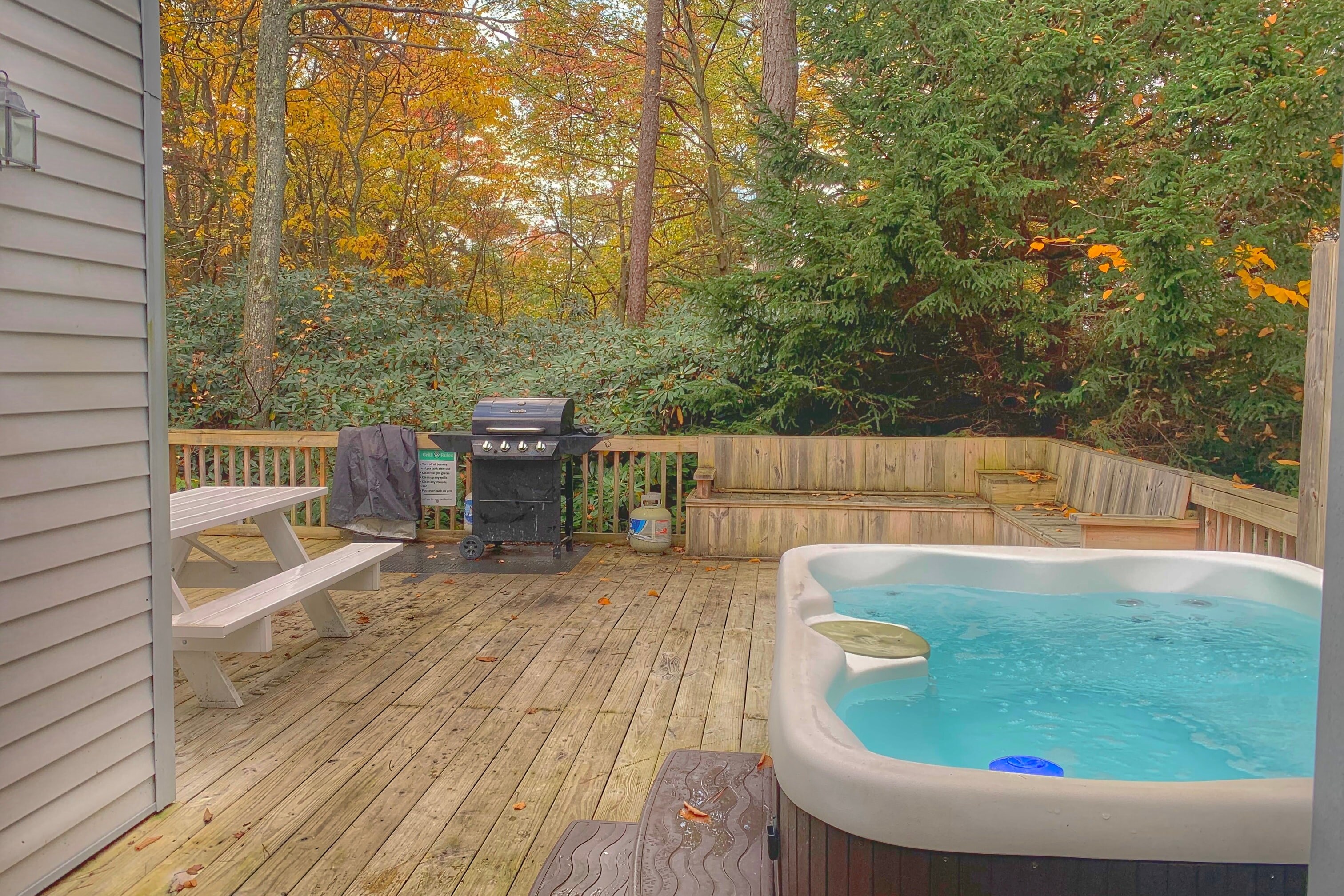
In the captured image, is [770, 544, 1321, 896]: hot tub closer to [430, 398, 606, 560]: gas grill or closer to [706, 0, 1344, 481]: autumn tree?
[706, 0, 1344, 481]: autumn tree

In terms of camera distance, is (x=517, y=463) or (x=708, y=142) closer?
(x=517, y=463)

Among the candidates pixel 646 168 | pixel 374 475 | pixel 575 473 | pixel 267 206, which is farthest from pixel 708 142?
pixel 374 475

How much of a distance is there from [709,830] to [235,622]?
1.74m

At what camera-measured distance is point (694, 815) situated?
2.12 metres

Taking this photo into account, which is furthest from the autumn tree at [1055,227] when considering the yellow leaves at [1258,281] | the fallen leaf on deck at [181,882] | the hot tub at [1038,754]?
the fallen leaf on deck at [181,882]

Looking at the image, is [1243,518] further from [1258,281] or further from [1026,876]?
[1026,876]

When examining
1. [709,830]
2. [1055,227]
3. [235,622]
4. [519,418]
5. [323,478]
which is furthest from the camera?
[323,478]

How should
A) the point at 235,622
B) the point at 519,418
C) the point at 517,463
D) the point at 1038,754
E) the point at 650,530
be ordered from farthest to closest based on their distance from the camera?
the point at 650,530 < the point at 517,463 < the point at 519,418 < the point at 235,622 < the point at 1038,754

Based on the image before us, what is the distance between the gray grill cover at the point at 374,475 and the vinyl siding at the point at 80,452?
3.46m

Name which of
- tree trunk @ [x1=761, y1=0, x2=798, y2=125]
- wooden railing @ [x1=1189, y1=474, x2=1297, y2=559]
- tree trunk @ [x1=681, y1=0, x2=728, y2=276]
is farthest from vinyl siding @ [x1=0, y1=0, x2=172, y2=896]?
tree trunk @ [x1=681, y1=0, x2=728, y2=276]

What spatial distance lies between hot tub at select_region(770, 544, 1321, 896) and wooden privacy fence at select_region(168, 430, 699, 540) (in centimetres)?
273

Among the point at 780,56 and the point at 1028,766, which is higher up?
the point at 780,56

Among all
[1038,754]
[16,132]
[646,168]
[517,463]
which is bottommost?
[1038,754]

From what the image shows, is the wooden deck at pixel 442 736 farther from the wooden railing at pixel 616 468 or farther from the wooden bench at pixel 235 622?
the wooden railing at pixel 616 468
